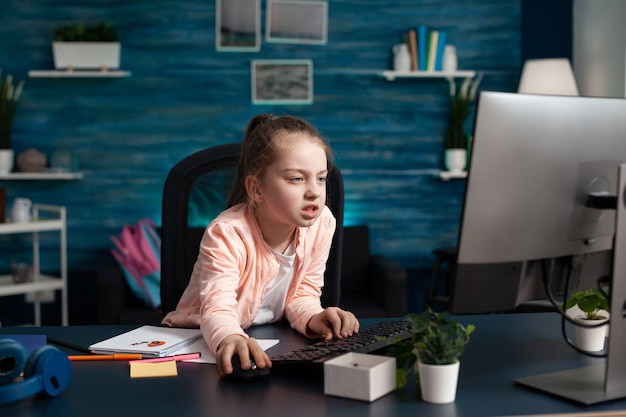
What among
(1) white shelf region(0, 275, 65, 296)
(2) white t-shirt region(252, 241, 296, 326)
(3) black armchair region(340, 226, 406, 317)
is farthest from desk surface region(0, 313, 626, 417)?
(1) white shelf region(0, 275, 65, 296)

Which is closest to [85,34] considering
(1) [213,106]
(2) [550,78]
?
(1) [213,106]

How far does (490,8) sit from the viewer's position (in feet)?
14.5

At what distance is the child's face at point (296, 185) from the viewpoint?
4.86 ft

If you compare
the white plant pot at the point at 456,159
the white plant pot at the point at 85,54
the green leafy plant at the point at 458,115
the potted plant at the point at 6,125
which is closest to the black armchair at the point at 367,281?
the white plant pot at the point at 456,159

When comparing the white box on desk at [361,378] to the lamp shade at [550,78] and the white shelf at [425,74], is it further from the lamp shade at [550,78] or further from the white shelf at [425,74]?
the white shelf at [425,74]

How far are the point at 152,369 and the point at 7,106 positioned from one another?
3244 millimetres

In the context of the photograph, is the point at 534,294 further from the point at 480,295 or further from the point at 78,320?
the point at 78,320

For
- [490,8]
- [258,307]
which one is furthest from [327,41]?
[258,307]

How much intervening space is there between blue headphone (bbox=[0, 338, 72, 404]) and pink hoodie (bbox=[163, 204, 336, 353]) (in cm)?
29

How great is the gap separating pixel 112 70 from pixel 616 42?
2636mm

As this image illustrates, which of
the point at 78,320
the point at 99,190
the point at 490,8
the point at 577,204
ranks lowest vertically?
the point at 78,320

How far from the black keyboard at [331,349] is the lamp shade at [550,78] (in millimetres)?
2836

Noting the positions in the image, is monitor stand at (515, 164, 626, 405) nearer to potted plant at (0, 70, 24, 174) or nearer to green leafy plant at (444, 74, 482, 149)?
green leafy plant at (444, 74, 482, 149)

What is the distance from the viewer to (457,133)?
432cm
